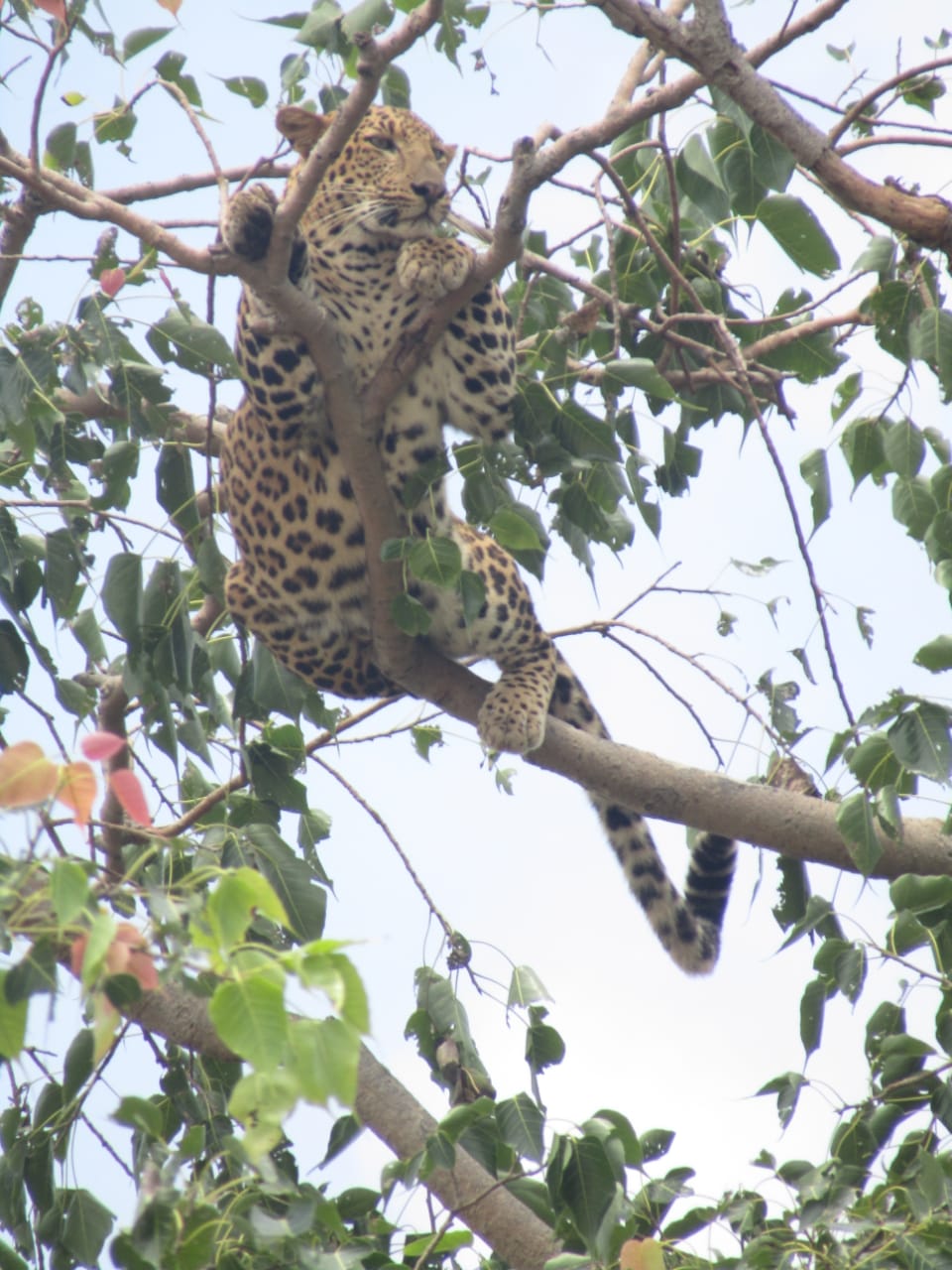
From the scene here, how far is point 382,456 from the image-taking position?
202 inches

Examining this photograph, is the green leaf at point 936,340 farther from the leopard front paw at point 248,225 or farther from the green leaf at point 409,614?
the leopard front paw at point 248,225

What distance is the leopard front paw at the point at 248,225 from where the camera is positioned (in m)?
3.99

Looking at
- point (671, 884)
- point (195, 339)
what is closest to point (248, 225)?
point (195, 339)

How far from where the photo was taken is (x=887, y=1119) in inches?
155

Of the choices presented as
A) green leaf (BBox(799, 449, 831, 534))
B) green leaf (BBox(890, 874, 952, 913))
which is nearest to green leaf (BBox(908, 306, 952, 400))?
green leaf (BBox(799, 449, 831, 534))

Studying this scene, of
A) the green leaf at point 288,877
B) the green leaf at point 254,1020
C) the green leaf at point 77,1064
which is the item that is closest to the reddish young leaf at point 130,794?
the green leaf at point 254,1020

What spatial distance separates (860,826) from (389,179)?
3.19 meters

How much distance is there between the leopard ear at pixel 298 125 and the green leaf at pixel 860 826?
2519mm

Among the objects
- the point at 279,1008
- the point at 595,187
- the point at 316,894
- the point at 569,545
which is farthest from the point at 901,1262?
the point at 595,187

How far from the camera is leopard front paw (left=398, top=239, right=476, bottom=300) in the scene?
5184 mm

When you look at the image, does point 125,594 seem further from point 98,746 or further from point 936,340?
point 98,746

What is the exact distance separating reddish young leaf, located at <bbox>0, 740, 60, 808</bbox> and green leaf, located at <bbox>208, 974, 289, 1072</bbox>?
362 mm

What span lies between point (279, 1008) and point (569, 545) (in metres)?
3.72

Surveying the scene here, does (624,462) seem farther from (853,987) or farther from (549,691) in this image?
(853,987)
